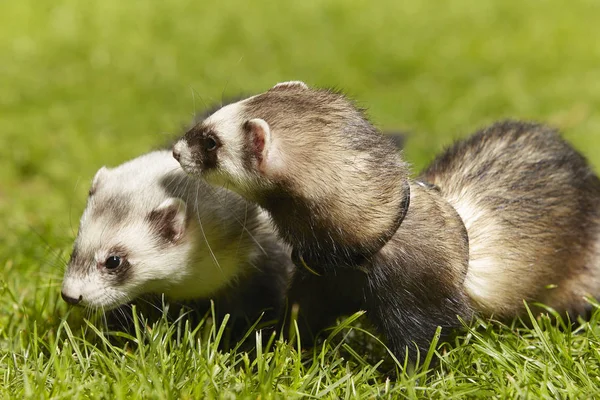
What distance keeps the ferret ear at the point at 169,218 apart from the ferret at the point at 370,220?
356 mm

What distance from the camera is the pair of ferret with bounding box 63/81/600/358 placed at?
126 inches

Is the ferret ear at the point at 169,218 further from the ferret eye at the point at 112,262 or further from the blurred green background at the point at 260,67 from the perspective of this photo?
the blurred green background at the point at 260,67

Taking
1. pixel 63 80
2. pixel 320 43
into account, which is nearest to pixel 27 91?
pixel 63 80

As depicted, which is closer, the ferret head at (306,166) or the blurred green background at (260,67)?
the ferret head at (306,166)

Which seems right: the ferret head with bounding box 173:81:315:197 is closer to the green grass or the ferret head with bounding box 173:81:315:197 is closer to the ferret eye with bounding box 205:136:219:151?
the ferret eye with bounding box 205:136:219:151

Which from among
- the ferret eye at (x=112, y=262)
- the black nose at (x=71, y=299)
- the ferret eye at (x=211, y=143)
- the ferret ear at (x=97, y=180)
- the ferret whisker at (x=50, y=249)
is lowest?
the ferret whisker at (x=50, y=249)

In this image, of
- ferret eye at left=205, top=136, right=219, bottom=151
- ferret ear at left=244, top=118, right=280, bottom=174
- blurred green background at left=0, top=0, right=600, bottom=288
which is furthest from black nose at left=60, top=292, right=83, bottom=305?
blurred green background at left=0, top=0, right=600, bottom=288

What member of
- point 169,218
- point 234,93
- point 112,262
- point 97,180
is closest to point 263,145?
point 169,218

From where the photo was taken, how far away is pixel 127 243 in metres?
3.55

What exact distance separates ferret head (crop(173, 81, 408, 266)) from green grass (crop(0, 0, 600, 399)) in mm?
602

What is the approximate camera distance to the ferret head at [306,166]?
3.15 metres

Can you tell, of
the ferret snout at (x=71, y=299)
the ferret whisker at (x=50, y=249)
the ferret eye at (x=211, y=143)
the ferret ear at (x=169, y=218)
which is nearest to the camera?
the ferret eye at (x=211, y=143)

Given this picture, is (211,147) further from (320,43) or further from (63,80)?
(320,43)

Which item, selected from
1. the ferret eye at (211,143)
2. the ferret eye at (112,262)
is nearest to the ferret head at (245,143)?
the ferret eye at (211,143)
